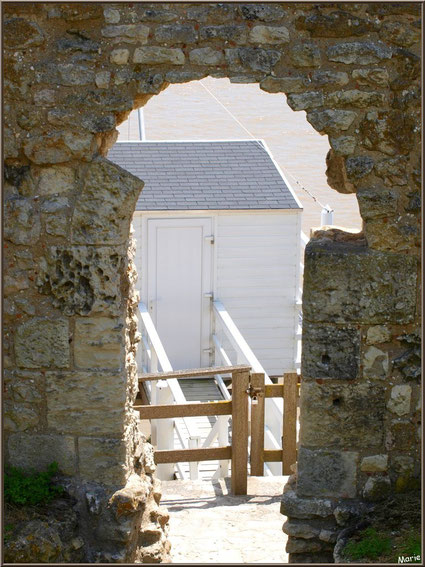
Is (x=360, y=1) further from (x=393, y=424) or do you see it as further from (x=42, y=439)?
(x=42, y=439)

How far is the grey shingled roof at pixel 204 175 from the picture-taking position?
42.5ft

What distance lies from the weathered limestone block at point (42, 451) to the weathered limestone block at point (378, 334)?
1.77 meters

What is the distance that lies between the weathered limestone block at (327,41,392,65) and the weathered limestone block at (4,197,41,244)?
70.5 inches

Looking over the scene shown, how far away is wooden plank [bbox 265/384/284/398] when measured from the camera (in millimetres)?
7287

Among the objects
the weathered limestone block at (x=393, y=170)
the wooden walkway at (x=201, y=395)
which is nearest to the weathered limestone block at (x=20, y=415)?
the weathered limestone block at (x=393, y=170)

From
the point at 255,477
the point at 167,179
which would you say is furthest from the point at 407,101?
the point at 167,179

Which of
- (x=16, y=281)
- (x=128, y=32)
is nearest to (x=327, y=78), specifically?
(x=128, y=32)

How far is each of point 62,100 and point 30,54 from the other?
0.29 metres

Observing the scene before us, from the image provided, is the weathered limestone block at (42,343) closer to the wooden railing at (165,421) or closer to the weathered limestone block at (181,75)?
the weathered limestone block at (181,75)

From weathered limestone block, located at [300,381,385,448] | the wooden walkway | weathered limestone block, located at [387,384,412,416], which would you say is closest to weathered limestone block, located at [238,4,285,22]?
weathered limestone block, located at [300,381,385,448]

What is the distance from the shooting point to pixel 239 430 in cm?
705

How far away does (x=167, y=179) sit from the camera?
1350 cm

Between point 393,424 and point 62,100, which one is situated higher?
point 62,100

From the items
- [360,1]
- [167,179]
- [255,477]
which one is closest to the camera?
[360,1]
